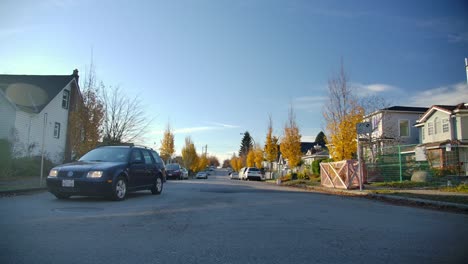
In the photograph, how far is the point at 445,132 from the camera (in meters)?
33.7

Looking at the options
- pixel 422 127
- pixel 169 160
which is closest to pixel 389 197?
pixel 422 127

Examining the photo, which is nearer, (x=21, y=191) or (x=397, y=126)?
(x=21, y=191)

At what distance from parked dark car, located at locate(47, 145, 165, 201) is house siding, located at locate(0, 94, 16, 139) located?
56.8 ft

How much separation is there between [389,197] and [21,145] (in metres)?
21.9

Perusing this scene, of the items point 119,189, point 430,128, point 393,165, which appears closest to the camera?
point 119,189

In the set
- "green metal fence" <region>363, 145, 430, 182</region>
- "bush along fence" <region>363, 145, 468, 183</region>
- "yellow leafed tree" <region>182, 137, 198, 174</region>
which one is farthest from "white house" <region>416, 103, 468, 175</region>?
A: "yellow leafed tree" <region>182, 137, 198, 174</region>

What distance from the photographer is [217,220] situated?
6863 millimetres

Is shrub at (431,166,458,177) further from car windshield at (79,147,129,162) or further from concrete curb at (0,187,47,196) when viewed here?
concrete curb at (0,187,47,196)

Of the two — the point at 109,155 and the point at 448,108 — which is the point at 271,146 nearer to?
the point at 448,108

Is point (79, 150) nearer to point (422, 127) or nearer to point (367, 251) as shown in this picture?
point (367, 251)

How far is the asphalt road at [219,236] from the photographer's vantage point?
14.2 ft

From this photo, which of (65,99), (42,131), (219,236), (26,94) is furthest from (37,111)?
(219,236)

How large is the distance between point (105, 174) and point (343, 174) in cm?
1315

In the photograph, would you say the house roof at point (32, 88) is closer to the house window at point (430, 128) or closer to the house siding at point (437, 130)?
the house siding at point (437, 130)
